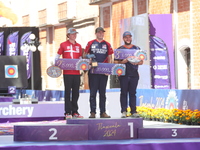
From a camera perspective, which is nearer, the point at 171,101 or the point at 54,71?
the point at 54,71

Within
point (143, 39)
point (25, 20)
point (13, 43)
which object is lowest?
point (143, 39)

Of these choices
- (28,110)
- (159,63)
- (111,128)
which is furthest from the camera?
(159,63)

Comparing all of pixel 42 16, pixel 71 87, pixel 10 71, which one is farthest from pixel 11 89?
pixel 71 87

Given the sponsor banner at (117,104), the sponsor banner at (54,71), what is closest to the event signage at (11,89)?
the sponsor banner at (117,104)

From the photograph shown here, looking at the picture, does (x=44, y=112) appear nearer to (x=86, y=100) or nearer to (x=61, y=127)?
(x=86, y=100)

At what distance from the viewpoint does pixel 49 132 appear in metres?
9.01

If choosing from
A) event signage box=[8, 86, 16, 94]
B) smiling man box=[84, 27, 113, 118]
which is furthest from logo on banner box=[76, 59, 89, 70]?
event signage box=[8, 86, 16, 94]

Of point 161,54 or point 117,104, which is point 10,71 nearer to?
point 161,54

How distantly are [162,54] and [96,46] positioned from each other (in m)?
11.5

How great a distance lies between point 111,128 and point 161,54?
1267cm

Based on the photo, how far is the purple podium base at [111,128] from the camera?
9.24m

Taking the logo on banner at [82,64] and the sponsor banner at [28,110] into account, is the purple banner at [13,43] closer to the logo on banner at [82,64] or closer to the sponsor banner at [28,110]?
the sponsor banner at [28,110]

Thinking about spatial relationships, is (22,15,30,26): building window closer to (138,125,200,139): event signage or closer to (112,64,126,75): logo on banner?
(112,64,126,75): logo on banner

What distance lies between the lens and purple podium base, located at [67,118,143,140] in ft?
30.3
